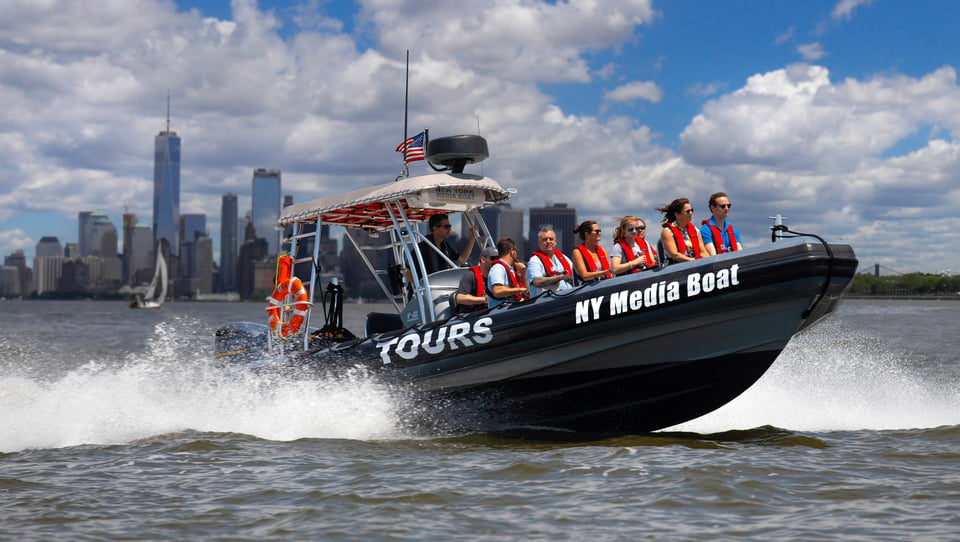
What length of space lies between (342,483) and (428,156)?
354 cm

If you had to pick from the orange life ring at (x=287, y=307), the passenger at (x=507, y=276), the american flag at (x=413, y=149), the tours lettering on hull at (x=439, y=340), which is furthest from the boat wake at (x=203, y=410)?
the american flag at (x=413, y=149)

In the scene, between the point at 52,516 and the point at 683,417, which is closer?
the point at 52,516

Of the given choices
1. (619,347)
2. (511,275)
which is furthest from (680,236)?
(511,275)

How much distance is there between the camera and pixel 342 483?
5512mm

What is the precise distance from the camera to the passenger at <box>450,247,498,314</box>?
23.5 feet

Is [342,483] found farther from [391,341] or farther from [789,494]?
[789,494]

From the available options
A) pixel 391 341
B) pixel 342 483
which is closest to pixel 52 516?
pixel 342 483

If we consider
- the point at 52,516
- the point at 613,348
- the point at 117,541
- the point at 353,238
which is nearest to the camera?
→ the point at 117,541

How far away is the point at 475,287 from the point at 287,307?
2.17m

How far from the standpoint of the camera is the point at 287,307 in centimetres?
853

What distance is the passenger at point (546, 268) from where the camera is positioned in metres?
7.00

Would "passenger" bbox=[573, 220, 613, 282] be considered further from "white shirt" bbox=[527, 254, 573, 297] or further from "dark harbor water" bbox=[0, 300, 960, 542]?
"dark harbor water" bbox=[0, 300, 960, 542]

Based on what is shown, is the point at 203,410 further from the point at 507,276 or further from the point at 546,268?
the point at 546,268

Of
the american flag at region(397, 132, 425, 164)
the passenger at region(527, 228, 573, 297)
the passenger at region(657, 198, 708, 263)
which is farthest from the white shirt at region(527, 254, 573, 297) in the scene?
the american flag at region(397, 132, 425, 164)
